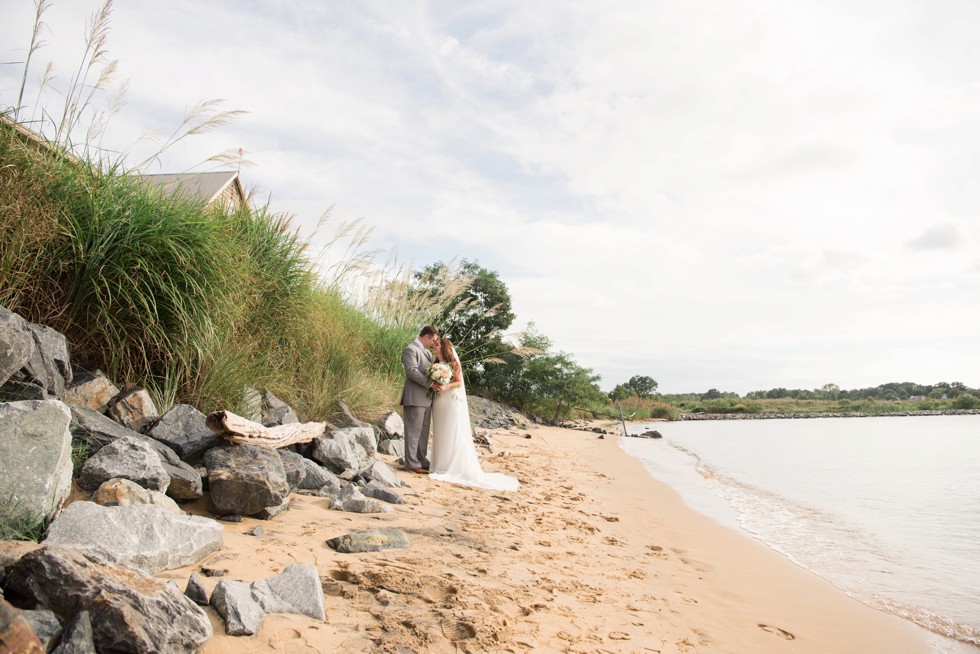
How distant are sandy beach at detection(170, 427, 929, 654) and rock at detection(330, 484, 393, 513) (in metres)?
0.10

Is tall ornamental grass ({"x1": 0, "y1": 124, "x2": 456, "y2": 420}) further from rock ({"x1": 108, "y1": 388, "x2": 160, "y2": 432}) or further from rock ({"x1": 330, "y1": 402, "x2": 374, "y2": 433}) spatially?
rock ({"x1": 330, "y1": 402, "x2": 374, "y2": 433})

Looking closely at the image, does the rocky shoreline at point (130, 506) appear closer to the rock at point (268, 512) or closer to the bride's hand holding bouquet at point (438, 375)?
the rock at point (268, 512)

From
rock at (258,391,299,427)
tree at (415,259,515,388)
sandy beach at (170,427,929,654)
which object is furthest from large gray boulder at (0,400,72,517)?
tree at (415,259,515,388)

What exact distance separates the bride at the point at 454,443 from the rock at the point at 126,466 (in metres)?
4.17

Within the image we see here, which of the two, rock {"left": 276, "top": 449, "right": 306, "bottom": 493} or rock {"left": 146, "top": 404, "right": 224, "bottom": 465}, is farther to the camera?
rock {"left": 276, "top": 449, "right": 306, "bottom": 493}

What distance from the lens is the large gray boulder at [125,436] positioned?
13.7 ft

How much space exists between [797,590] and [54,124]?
24.4ft

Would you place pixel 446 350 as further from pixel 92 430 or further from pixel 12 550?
pixel 12 550

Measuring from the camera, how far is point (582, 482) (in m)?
9.14

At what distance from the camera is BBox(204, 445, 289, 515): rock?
426cm

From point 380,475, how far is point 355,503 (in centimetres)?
140

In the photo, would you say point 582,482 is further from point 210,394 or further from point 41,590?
point 41,590

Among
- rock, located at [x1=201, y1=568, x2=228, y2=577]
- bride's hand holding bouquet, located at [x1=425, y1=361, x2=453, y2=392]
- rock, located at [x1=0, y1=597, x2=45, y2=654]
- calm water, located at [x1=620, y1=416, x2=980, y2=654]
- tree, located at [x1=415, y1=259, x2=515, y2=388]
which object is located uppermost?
tree, located at [x1=415, y1=259, x2=515, y2=388]

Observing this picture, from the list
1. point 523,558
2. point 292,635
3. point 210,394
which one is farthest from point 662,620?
point 210,394
